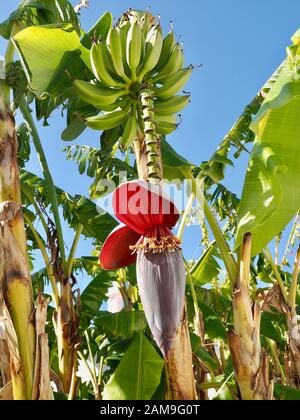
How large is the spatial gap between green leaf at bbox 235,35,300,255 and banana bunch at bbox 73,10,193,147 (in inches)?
11.0

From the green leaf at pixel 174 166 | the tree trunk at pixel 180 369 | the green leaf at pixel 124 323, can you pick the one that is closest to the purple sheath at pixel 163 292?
the tree trunk at pixel 180 369

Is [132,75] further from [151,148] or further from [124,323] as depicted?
[124,323]

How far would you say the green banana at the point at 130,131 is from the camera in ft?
4.02

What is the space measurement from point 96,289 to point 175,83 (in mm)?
1366

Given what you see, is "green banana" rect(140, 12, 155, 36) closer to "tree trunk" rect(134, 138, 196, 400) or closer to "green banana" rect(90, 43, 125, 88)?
"green banana" rect(90, 43, 125, 88)

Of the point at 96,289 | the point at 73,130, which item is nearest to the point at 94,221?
the point at 96,289

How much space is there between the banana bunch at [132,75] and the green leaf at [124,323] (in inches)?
32.8

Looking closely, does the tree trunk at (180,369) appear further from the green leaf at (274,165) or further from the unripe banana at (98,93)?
the green leaf at (274,165)

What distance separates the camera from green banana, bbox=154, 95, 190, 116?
4.42ft

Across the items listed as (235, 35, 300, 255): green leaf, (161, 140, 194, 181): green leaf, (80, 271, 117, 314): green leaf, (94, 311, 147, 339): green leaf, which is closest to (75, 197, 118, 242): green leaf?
(80, 271, 117, 314): green leaf

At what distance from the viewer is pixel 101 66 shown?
4.05 ft
